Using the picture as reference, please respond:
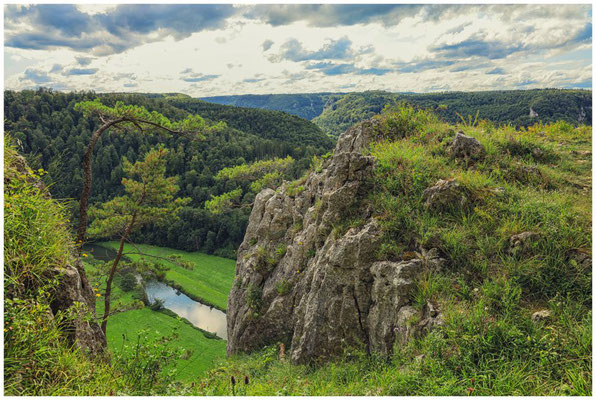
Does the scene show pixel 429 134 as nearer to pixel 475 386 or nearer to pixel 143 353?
pixel 475 386

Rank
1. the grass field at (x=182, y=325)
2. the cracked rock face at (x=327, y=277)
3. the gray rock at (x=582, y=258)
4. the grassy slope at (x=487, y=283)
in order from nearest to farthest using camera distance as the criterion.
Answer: the grassy slope at (x=487, y=283)
the gray rock at (x=582, y=258)
the cracked rock face at (x=327, y=277)
the grass field at (x=182, y=325)

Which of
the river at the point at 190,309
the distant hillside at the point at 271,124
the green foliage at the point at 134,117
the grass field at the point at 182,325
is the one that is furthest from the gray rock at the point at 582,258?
the distant hillside at the point at 271,124

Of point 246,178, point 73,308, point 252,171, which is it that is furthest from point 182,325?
point 73,308

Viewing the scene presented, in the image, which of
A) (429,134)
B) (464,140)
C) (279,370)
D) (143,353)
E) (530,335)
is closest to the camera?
(530,335)

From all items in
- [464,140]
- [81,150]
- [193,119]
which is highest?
[193,119]

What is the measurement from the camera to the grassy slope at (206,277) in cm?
5433

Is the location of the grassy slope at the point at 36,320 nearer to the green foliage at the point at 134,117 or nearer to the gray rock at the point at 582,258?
the green foliage at the point at 134,117

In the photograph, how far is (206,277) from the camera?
63.7 metres

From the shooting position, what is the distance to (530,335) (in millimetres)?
4496

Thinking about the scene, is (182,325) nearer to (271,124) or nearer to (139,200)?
(139,200)

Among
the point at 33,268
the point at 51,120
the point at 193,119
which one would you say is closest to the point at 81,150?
the point at 51,120

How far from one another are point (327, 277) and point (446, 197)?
3345 mm

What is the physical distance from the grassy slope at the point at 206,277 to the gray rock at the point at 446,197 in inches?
1769

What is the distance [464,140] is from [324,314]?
6233mm
